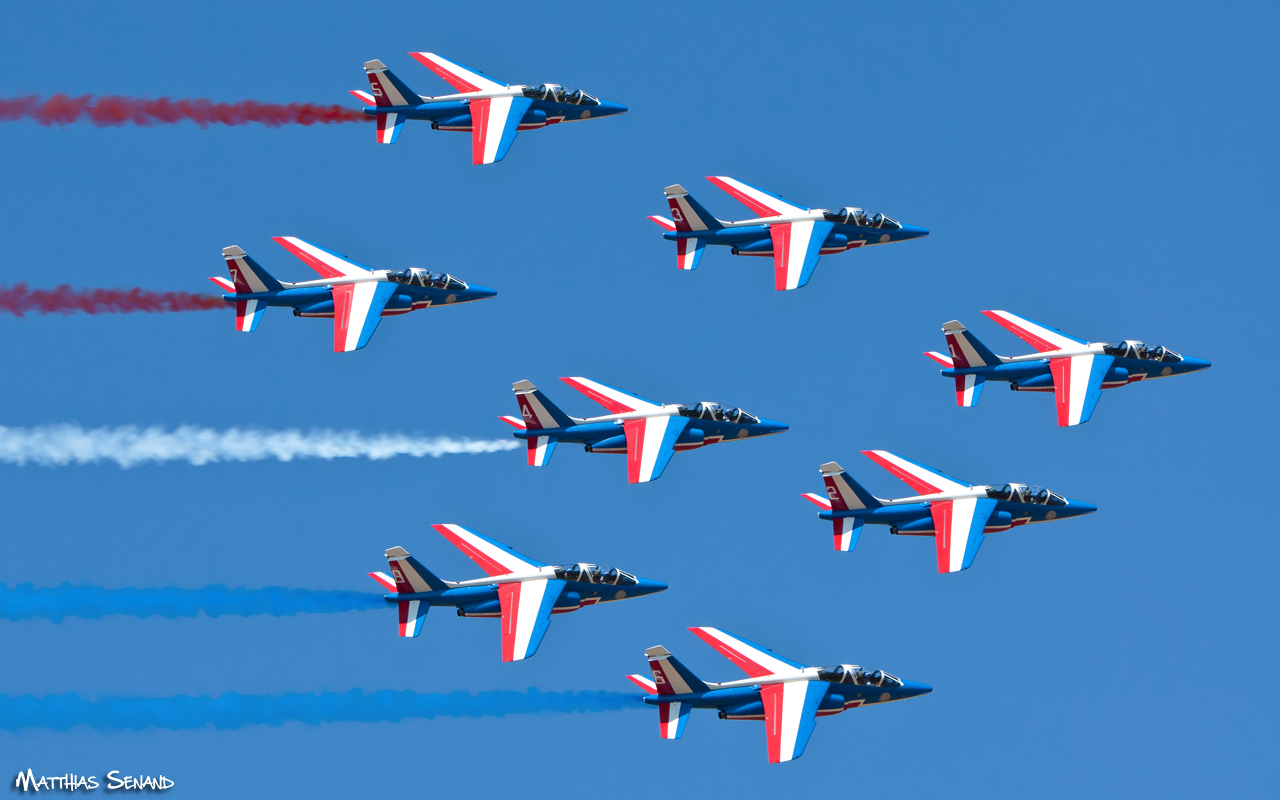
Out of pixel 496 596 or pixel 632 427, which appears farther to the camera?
pixel 632 427

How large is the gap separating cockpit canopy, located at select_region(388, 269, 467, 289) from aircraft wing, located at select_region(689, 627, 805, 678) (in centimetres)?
2032

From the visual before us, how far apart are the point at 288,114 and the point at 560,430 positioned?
20.6m

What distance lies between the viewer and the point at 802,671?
10931 centimetres

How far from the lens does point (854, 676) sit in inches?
4341

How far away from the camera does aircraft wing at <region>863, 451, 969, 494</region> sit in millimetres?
113812

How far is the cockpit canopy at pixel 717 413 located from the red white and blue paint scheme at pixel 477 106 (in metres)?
15.3

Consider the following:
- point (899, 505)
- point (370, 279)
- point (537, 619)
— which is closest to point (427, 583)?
point (537, 619)

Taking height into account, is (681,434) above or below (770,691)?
above

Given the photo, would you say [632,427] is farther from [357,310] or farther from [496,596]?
[357,310]

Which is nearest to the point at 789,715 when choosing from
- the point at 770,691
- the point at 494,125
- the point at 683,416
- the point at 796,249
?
the point at 770,691

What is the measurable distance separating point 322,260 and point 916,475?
30.6 metres

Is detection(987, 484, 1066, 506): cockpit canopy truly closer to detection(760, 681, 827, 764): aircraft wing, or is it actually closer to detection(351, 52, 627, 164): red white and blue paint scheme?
detection(760, 681, 827, 764): aircraft wing

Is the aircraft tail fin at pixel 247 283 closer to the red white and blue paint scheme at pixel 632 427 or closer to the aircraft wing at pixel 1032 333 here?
the red white and blue paint scheme at pixel 632 427

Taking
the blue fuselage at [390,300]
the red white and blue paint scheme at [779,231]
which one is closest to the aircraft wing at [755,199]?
the red white and blue paint scheme at [779,231]
